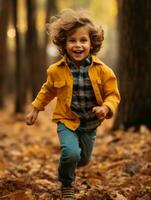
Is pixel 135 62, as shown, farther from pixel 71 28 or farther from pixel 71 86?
pixel 71 86

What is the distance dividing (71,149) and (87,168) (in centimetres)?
259

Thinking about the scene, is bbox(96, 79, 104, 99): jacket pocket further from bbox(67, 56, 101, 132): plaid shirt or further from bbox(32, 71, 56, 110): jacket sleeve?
bbox(32, 71, 56, 110): jacket sleeve

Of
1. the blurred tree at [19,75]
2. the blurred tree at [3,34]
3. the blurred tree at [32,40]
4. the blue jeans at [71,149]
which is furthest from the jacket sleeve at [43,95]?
the blurred tree at [3,34]

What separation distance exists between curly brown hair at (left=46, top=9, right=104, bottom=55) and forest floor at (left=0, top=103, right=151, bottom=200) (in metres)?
1.57

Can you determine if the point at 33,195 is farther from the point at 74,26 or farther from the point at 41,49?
the point at 41,49

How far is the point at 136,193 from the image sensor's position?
561 centimetres

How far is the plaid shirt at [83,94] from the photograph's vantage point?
5359mm

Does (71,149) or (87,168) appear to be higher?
(71,149)

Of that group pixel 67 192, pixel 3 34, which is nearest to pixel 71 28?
pixel 67 192

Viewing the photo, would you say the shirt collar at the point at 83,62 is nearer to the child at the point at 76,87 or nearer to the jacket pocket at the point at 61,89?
the child at the point at 76,87

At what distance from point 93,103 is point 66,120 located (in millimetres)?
325

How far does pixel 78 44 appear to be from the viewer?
538cm

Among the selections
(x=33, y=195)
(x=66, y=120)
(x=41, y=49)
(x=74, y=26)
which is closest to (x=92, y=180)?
(x=33, y=195)

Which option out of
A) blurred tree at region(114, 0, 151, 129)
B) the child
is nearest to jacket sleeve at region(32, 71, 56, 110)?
the child
